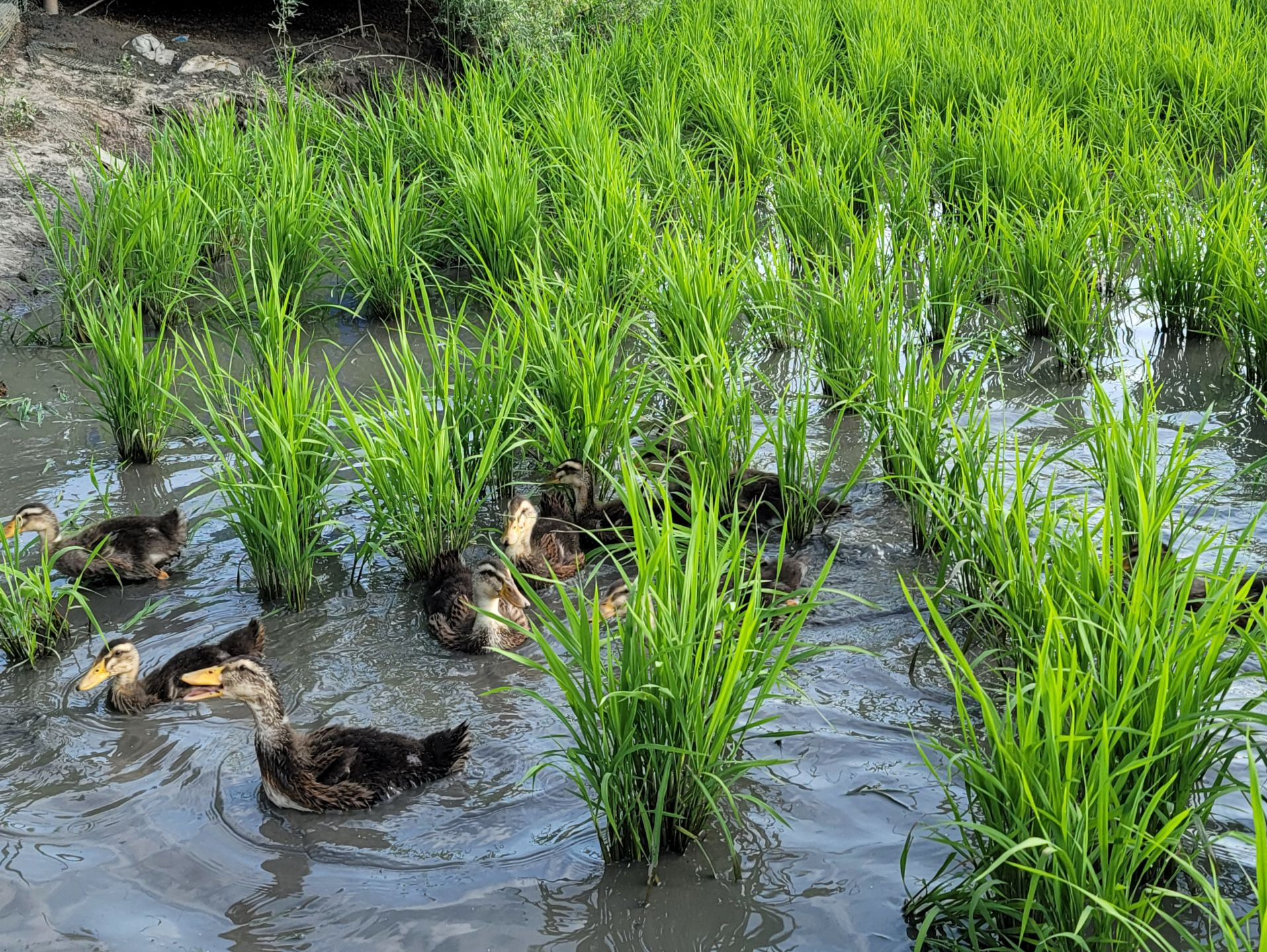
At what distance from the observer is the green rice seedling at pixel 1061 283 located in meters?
5.77

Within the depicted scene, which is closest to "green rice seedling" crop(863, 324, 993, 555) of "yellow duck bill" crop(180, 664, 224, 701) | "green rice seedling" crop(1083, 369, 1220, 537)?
"green rice seedling" crop(1083, 369, 1220, 537)

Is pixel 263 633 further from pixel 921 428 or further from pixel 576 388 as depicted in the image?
pixel 921 428

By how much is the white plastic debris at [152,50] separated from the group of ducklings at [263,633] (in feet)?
22.7

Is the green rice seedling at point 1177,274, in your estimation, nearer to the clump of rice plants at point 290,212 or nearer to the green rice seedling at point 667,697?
the green rice seedling at point 667,697

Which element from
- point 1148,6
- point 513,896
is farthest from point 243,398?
point 1148,6

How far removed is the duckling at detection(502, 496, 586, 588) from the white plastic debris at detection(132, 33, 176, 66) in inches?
296

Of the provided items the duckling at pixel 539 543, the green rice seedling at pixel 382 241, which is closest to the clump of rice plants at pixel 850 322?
the duckling at pixel 539 543

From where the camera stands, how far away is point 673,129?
7953mm

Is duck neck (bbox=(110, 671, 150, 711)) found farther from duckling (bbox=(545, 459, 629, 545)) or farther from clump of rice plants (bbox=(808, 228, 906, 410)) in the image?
clump of rice plants (bbox=(808, 228, 906, 410))

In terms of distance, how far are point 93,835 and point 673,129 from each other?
5861 millimetres

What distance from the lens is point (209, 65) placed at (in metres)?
10.5

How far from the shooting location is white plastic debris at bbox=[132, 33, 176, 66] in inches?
412

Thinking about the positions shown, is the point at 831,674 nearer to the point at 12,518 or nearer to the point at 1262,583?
the point at 1262,583

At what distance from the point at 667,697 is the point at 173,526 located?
98.8 inches
